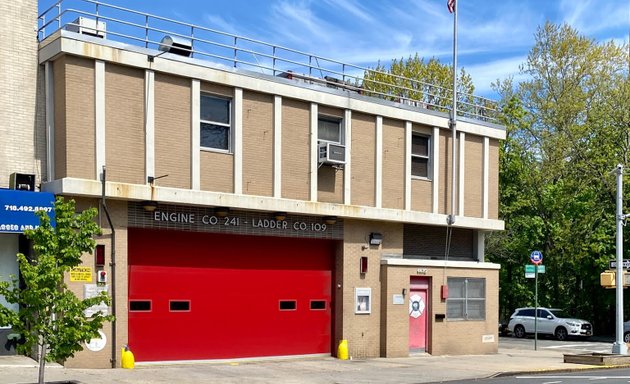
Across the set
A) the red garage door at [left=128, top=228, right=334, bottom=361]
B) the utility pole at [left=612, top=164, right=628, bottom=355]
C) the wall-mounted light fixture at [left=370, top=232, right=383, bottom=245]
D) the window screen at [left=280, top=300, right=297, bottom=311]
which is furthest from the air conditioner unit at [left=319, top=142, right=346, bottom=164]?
the utility pole at [left=612, top=164, right=628, bottom=355]

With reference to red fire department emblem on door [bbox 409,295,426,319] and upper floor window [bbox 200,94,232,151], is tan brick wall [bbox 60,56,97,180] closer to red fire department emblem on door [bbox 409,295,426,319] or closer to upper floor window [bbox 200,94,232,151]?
upper floor window [bbox 200,94,232,151]

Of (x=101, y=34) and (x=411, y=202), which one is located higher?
(x=101, y=34)

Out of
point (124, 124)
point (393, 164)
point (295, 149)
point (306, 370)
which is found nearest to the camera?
point (124, 124)

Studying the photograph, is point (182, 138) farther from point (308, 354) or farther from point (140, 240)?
point (308, 354)

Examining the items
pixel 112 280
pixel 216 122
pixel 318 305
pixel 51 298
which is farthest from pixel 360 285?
pixel 51 298

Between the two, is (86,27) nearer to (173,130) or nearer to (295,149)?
(173,130)

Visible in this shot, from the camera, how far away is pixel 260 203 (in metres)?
21.3

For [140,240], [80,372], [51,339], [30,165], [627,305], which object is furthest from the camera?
[627,305]

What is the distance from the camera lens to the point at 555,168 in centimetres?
4219

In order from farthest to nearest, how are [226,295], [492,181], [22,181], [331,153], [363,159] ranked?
[492,181] → [363,159] → [331,153] → [226,295] → [22,181]

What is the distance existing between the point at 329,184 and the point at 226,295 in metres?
4.32

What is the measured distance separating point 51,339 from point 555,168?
33.1 metres

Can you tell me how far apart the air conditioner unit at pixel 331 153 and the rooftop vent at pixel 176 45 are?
4.66 metres

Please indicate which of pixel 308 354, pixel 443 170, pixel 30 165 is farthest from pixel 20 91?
pixel 443 170
